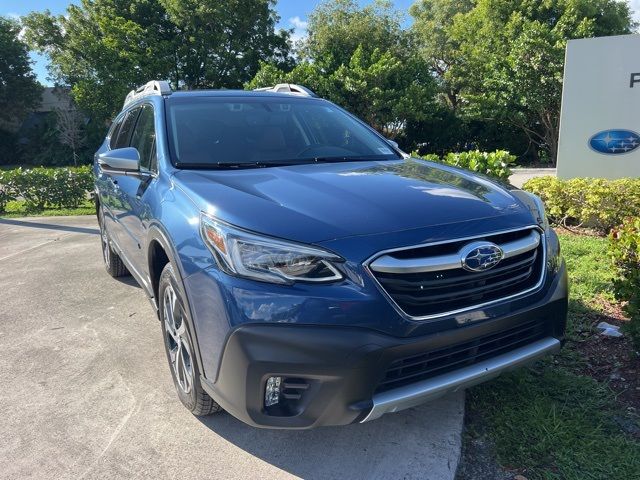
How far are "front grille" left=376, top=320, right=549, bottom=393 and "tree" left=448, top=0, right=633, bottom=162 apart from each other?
19.6m

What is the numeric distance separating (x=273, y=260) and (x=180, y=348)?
3.34 ft

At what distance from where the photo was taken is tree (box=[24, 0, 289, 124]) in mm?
24766

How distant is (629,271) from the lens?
3.54m

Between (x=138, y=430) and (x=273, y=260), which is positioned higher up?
(x=273, y=260)

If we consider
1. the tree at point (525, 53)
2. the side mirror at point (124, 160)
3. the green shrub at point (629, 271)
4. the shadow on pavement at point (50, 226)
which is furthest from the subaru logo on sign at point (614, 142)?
the tree at point (525, 53)

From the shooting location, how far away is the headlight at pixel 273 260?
2064mm

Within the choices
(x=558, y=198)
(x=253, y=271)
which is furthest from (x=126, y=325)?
(x=558, y=198)

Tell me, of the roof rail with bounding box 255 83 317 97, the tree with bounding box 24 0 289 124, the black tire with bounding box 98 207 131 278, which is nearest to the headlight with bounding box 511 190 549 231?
the roof rail with bounding box 255 83 317 97

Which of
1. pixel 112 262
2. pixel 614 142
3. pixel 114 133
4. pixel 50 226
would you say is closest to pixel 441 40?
pixel 614 142

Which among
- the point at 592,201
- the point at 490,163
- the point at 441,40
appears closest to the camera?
the point at 592,201

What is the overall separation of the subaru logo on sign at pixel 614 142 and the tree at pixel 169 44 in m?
20.4

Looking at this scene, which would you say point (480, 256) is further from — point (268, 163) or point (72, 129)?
point (72, 129)

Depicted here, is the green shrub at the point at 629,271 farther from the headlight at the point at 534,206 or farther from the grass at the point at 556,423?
the headlight at the point at 534,206

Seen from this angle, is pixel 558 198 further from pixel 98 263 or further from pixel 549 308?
pixel 98 263
